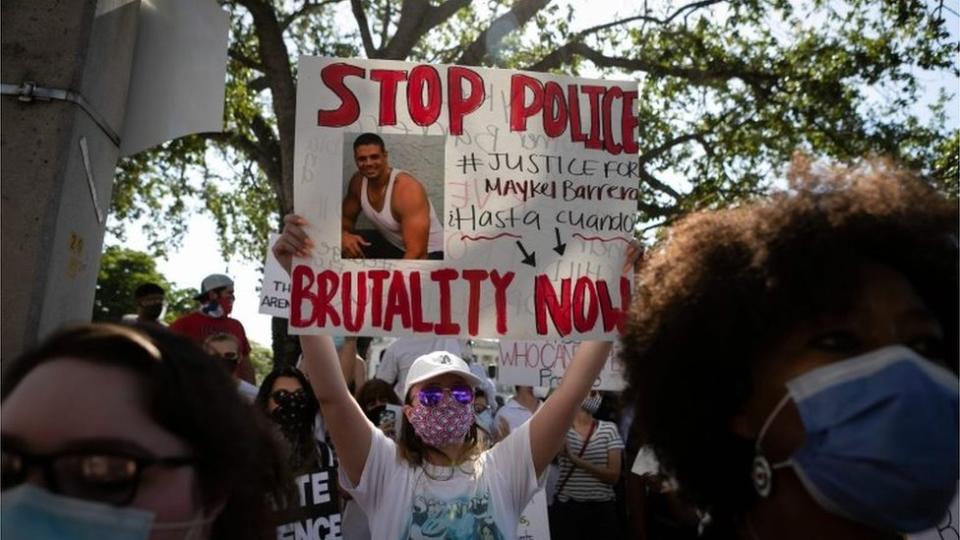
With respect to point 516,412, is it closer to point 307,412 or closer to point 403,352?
point 403,352

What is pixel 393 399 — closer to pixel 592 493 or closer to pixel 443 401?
pixel 592 493

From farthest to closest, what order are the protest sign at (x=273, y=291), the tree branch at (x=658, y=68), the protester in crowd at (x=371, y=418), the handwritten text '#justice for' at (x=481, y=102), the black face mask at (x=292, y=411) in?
the tree branch at (x=658, y=68) < the protest sign at (x=273, y=291) < the protester in crowd at (x=371, y=418) < the black face mask at (x=292, y=411) < the handwritten text '#justice for' at (x=481, y=102)

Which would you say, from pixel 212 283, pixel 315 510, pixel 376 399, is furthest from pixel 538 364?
pixel 315 510

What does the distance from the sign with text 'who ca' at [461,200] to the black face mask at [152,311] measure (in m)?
3.34

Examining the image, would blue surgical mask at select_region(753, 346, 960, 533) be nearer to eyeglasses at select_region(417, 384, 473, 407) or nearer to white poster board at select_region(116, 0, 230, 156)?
eyeglasses at select_region(417, 384, 473, 407)

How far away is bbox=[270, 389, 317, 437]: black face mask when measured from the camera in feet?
16.0

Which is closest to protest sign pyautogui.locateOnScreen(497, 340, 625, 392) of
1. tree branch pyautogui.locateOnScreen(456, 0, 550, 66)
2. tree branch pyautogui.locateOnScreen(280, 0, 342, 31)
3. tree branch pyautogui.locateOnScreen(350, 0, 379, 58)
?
tree branch pyautogui.locateOnScreen(456, 0, 550, 66)

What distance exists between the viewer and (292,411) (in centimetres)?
493

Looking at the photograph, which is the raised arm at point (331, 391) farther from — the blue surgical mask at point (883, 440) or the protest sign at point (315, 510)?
the blue surgical mask at point (883, 440)

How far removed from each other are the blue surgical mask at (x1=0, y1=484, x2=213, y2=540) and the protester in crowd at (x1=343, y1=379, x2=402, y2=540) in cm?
376

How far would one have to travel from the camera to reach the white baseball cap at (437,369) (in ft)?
12.8

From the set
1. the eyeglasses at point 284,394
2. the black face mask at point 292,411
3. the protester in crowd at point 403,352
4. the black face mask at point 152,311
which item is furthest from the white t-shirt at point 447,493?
the protester in crowd at point 403,352

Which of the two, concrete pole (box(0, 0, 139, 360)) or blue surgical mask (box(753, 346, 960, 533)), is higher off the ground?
concrete pole (box(0, 0, 139, 360))

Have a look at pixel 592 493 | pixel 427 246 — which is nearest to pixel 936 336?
pixel 427 246
